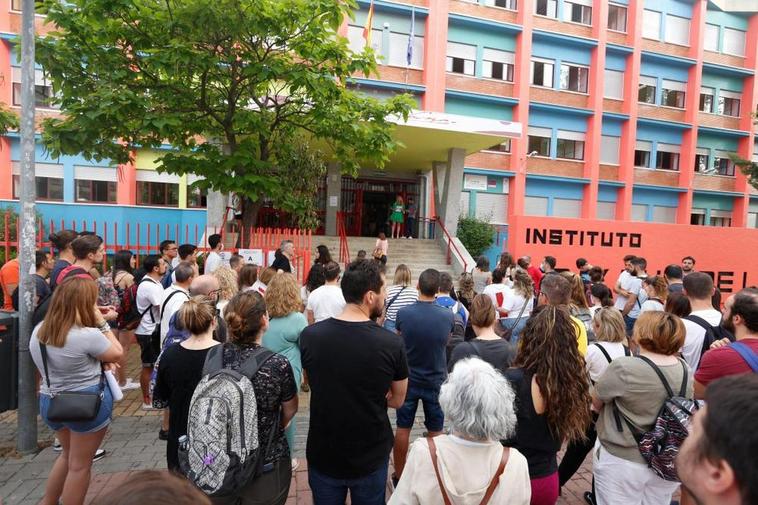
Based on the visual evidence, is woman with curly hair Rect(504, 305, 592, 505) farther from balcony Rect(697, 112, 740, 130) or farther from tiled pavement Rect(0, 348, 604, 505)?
balcony Rect(697, 112, 740, 130)

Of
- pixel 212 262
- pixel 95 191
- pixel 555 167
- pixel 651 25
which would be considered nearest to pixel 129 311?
pixel 212 262

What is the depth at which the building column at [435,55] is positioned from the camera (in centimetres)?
2133

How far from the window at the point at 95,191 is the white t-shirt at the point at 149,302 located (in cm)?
1586

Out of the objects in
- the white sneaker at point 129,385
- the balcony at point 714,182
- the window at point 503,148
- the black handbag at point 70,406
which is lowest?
the white sneaker at point 129,385

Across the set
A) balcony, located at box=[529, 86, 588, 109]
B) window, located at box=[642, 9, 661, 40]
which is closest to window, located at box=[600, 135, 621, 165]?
balcony, located at box=[529, 86, 588, 109]

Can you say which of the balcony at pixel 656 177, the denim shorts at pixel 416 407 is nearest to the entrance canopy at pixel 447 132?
the denim shorts at pixel 416 407

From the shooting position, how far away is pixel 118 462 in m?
4.21

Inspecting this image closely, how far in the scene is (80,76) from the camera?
7059mm

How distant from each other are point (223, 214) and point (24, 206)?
8.73 meters

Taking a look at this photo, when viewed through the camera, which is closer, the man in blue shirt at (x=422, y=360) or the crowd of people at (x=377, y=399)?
the crowd of people at (x=377, y=399)

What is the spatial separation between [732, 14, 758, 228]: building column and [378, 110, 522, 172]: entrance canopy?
21653 millimetres

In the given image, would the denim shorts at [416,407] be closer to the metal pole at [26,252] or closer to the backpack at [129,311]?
the metal pole at [26,252]

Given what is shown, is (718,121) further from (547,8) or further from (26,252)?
(26,252)

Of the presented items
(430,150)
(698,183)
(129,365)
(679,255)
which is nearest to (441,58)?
(430,150)
